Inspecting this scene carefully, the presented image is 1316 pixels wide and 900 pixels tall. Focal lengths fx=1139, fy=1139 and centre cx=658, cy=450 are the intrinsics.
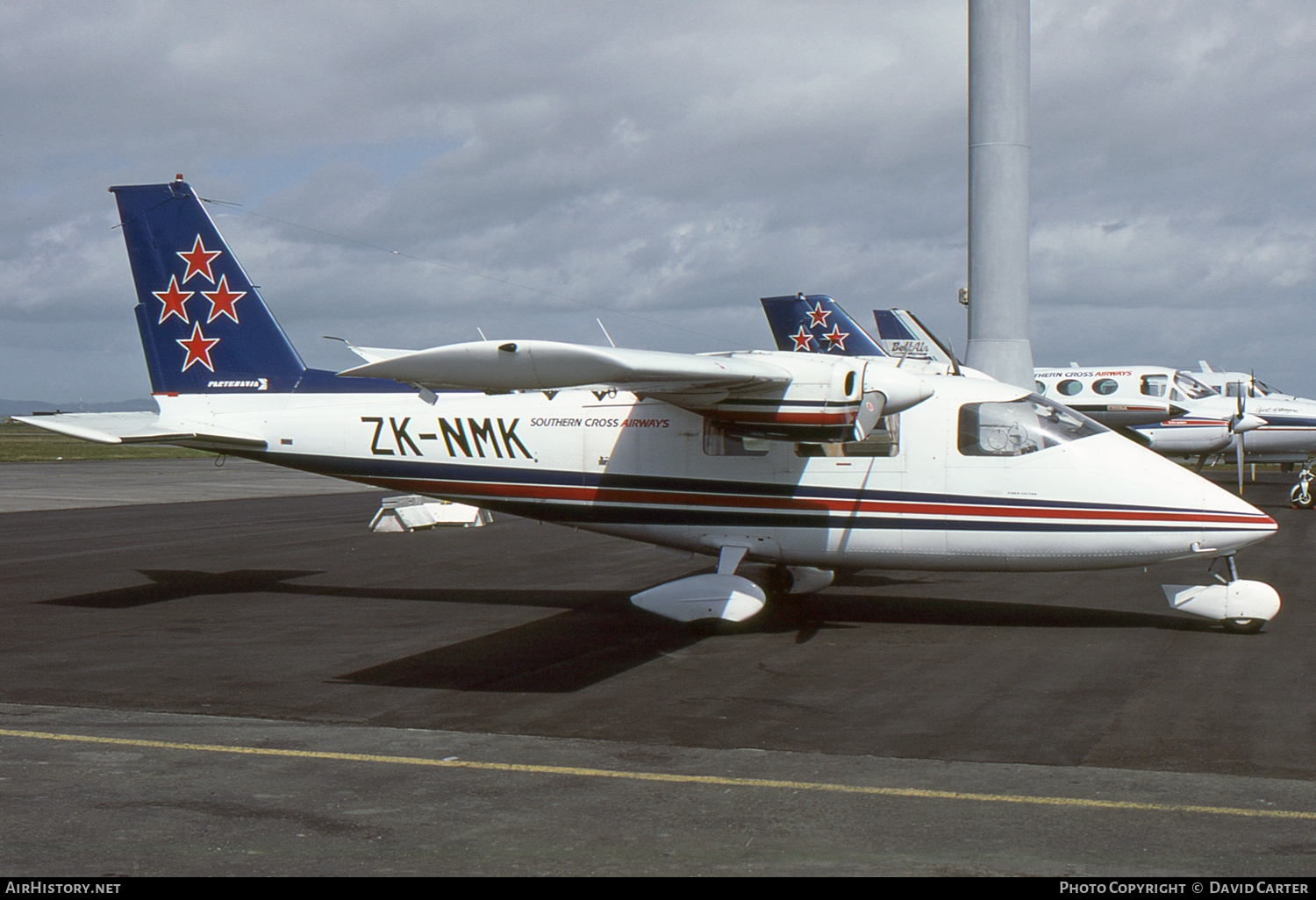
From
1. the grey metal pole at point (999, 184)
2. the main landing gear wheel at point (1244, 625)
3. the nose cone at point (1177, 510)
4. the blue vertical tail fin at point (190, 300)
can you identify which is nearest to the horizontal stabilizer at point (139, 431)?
the blue vertical tail fin at point (190, 300)

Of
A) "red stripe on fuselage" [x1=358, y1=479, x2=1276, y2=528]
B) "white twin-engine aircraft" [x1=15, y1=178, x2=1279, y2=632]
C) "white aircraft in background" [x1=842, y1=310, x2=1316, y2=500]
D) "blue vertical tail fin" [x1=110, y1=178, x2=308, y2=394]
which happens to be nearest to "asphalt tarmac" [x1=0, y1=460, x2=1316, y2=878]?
"white twin-engine aircraft" [x1=15, y1=178, x2=1279, y2=632]

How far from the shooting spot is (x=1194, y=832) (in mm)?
5848

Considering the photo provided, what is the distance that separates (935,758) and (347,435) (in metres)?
9.18

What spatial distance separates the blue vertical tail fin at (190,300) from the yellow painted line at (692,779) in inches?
294

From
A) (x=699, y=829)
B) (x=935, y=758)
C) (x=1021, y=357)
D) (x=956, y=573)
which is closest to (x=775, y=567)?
(x=956, y=573)

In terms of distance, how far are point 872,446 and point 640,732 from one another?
17.4 ft

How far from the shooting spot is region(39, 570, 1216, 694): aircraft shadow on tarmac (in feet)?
33.4

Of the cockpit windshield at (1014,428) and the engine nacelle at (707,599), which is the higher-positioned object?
the cockpit windshield at (1014,428)

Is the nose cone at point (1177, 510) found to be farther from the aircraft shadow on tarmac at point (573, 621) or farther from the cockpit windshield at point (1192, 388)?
the cockpit windshield at point (1192, 388)

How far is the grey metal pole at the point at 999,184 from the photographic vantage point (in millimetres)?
24812

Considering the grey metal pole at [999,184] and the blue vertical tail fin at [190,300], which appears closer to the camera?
the blue vertical tail fin at [190,300]

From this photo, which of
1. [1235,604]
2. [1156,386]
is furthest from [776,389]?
[1156,386]

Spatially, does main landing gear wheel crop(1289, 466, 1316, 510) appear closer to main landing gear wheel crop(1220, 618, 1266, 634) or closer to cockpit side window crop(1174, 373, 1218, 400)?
cockpit side window crop(1174, 373, 1218, 400)
